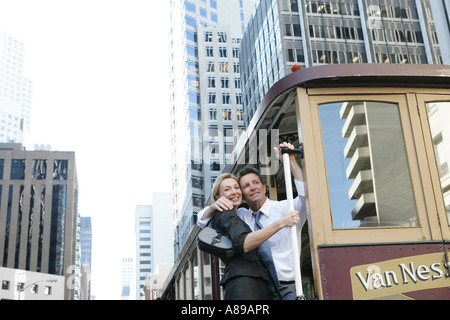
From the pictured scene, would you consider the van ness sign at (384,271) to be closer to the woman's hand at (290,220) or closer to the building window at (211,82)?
the woman's hand at (290,220)

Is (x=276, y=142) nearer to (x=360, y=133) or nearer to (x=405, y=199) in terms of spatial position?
(x=360, y=133)

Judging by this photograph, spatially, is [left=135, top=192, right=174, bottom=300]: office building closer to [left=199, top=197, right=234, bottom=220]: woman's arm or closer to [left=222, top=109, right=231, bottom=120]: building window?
[left=222, top=109, right=231, bottom=120]: building window

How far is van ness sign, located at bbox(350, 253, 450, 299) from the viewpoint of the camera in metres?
3.83

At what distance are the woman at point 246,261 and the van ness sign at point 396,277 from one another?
668mm

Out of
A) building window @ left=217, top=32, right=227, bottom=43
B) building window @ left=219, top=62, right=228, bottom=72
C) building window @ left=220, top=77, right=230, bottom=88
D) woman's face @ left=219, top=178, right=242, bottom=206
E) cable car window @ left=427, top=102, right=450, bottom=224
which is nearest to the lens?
woman's face @ left=219, top=178, right=242, bottom=206

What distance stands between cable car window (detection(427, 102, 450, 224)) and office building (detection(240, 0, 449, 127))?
139 feet

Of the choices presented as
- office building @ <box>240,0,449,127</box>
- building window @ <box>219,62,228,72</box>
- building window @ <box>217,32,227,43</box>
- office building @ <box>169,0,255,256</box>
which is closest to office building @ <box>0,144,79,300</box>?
office building @ <box>169,0,255,256</box>

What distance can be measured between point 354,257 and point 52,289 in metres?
77.3

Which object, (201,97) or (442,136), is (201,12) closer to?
(201,97)

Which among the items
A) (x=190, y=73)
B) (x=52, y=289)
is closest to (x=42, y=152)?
(x=52, y=289)

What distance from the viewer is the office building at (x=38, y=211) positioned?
86188mm

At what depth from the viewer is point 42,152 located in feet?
310

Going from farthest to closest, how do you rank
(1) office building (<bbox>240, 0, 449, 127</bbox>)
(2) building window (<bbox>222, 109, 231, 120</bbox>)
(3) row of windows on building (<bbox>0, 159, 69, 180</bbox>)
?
1. (3) row of windows on building (<bbox>0, 159, 69, 180</bbox>)
2. (2) building window (<bbox>222, 109, 231, 120</bbox>)
3. (1) office building (<bbox>240, 0, 449, 127</bbox>)

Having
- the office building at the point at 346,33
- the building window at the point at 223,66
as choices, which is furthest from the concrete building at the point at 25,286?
the office building at the point at 346,33
